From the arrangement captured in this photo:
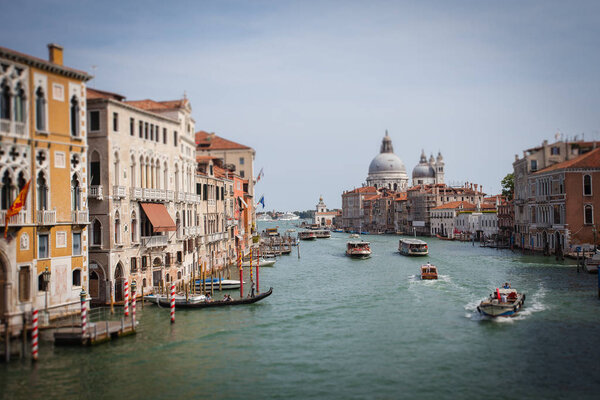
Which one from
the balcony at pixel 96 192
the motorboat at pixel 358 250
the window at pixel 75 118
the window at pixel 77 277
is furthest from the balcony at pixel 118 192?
the motorboat at pixel 358 250

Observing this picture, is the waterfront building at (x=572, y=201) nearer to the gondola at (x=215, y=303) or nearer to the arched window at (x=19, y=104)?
the gondola at (x=215, y=303)

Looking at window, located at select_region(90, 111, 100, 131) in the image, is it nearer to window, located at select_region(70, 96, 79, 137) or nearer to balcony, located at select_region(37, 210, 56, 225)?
window, located at select_region(70, 96, 79, 137)

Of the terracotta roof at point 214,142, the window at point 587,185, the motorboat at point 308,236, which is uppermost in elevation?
the terracotta roof at point 214,142

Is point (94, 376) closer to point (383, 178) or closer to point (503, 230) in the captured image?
Answer: point (503, 230)

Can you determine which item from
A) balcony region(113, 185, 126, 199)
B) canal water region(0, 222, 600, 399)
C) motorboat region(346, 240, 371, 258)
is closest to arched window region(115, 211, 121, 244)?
balcony region(113, 185, 126, 199)

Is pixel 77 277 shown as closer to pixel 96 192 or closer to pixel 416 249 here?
pixel 96 192

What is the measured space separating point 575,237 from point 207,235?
26641 millimetres

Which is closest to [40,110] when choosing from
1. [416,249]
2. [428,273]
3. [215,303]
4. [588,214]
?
[215,303]

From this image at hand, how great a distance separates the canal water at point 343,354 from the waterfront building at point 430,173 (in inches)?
4965

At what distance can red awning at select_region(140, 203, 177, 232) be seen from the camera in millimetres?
25969

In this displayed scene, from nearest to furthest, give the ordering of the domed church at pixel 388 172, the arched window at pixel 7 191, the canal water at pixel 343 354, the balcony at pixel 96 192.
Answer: the canal water at pixel 343 354
the arched window at pixel 7 191
the balcony at pixel 96 192
the domed church at pixel 388 172

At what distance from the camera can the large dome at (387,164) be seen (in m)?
164

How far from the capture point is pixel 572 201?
43.9 m

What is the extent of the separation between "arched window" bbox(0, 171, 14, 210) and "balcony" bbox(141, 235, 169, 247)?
7.95 m
